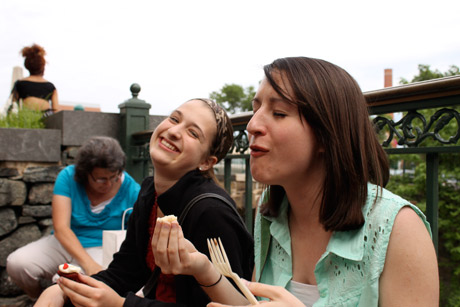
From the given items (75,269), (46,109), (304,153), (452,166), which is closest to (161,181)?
(75,269)

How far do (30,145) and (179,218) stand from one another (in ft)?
10.0

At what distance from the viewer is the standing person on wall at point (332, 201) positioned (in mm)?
1104

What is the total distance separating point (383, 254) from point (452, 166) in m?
10.7

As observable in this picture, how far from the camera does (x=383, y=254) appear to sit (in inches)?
44.3

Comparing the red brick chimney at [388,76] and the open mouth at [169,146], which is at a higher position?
the red brick chimney at [388,76]

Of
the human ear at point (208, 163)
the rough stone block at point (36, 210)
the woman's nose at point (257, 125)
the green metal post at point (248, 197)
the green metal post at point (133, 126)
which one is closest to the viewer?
the woman's nose at point (257, 125)

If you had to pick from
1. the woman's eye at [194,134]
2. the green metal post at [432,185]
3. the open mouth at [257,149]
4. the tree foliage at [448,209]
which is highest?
the woman's eye at [194,134]

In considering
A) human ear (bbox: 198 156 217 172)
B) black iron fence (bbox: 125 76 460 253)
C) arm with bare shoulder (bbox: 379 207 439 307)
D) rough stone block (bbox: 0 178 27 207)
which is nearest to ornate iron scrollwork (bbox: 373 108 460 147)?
black iron fence (bbox: 125 76 460 253)

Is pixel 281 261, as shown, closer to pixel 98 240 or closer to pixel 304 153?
pixel 304 153

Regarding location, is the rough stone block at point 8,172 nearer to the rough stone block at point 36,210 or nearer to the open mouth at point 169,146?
the rough stone block at point 36,210

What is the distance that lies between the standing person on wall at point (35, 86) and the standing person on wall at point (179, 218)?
3.78m

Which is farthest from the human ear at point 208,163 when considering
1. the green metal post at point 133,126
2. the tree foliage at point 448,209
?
the tree foliage at point 448,209

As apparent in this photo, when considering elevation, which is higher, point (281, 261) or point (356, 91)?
point (356, 91)

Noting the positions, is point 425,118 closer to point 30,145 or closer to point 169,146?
point 169,146
